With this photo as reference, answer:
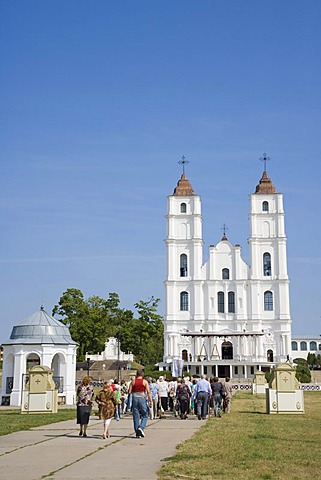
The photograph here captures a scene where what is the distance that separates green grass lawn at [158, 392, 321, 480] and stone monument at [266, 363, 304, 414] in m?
4.28

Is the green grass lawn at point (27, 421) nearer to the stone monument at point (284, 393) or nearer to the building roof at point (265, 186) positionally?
the stone monument at point (284, 393)

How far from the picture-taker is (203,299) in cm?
7881

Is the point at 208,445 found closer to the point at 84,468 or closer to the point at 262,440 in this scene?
the point at 262,440

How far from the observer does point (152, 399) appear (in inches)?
874

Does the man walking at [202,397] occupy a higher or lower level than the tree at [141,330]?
lower

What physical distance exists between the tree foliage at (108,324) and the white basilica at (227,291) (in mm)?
3534

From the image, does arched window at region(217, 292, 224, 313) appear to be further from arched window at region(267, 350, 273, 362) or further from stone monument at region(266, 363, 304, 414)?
stone monument at region(266, 363, 304, 414)

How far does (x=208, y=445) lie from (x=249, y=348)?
208ft

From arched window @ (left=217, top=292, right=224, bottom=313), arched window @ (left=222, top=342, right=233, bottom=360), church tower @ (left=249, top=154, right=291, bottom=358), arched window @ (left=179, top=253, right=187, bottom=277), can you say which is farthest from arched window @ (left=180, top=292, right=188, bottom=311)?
church tower @ (left=249, top=154, right=291, bottom=358)

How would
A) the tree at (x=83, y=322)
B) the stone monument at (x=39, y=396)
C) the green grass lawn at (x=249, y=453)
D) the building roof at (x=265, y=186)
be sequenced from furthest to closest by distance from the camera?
1. the building roof at (x=265, y=186)
2. the tree at (x=83, y=322)
3. the stone monument at (x=39, y=396)
4. the green grass lawn at (x=249, y=453)

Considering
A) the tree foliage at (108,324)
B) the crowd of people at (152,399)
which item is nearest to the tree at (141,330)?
the tree foliage at (108,324)

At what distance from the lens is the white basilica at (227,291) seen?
Result: 75.4m

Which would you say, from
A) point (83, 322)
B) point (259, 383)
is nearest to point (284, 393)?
point (259, 383)

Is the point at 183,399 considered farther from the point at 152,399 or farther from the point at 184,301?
the point at 184,301
